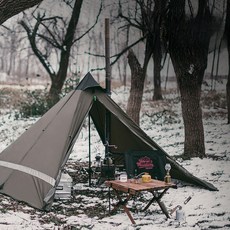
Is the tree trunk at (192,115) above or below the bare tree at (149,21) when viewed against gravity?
below

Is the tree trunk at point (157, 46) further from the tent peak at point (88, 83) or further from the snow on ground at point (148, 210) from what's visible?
the tent peak at point (88, 83)

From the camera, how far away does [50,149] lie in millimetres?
5875

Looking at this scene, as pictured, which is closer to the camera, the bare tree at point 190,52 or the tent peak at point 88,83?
the tent peak at point 88,83

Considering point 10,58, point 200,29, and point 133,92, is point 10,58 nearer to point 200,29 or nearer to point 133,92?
point 133,92

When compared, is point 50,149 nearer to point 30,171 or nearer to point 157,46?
point 30,171

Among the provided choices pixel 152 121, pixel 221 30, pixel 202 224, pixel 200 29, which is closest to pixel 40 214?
pixel 202 224

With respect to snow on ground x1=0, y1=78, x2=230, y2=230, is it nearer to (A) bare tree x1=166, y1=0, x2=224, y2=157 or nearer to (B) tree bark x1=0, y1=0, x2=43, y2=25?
(A) bare tree x1=166, y1=0, x2=224, y2=157

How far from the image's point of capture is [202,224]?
15.3 feet

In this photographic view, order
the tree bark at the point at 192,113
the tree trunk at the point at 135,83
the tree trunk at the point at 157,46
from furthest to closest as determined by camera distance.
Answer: the tree trunk at the point at 135,83
the tree trunk at the point at 157,46
the tree bark at the point at 192,113

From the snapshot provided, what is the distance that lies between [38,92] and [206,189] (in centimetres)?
1072

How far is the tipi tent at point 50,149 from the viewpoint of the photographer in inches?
214

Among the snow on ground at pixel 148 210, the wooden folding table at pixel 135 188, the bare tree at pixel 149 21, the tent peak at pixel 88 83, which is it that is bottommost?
the snow on ground at pixel 148 210

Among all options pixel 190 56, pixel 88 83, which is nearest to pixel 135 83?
pixel 190 56

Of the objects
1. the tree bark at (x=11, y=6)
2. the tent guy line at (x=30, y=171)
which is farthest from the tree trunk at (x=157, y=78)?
the tree bark at (x=11, y=6)
